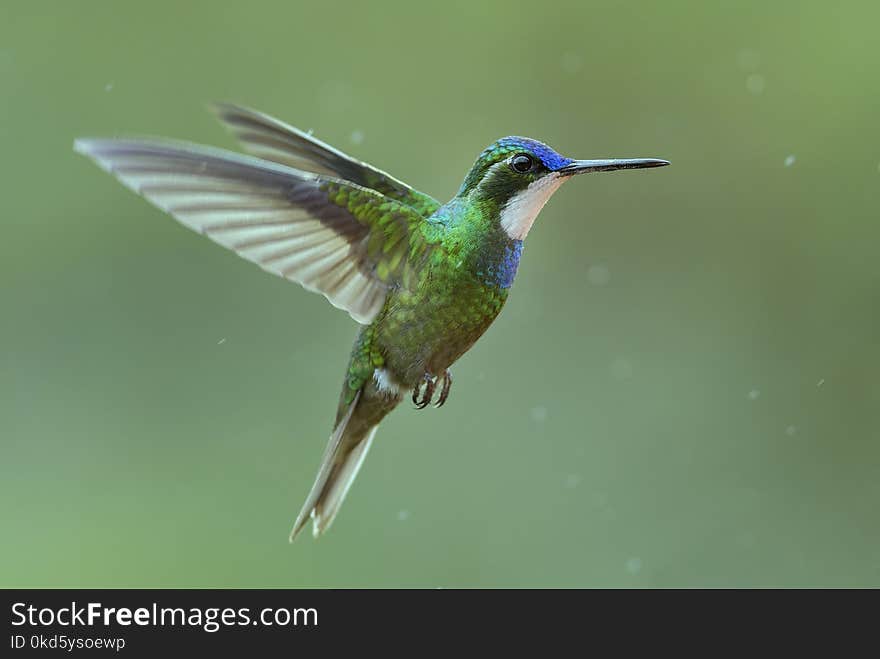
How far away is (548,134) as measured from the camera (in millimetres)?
3406

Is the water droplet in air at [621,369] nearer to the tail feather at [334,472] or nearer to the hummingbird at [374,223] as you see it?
the tail feather at [334,472]

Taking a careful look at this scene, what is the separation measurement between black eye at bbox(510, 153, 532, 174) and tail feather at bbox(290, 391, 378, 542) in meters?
0.43

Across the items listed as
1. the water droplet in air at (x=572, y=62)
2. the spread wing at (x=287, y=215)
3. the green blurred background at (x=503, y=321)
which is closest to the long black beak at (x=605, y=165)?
the spread wing at (x=287, y=215)

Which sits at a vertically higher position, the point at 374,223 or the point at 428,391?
the point at 374,223

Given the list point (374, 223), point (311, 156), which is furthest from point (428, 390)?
point (311, 156)

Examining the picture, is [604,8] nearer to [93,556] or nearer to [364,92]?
[364,92]

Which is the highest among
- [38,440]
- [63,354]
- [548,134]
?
[548,134]

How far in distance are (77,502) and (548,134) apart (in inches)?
67.8

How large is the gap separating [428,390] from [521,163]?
0.30 metres

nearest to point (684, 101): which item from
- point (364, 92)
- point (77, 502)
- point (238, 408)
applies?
point (364, 92)

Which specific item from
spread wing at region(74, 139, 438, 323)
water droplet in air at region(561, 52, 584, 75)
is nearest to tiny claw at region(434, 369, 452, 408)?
spread wing at region(74, 139, 438, 323)

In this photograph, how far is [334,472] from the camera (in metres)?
1.56

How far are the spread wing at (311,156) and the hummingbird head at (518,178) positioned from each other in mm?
148

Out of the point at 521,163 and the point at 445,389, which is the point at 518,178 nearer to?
the point at 521,163
